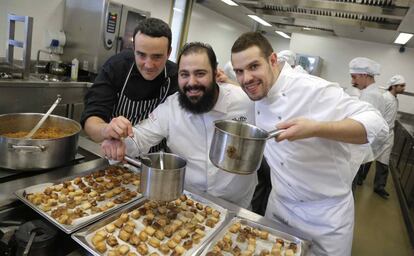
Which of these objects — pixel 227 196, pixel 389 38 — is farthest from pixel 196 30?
pixel 227 196

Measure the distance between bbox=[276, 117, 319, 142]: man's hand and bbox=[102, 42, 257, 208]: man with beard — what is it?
54cm

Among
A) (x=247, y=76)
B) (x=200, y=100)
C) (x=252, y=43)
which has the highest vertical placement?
(x=252, y=43)

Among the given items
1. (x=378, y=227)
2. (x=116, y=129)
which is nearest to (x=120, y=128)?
(x=116, y=129)

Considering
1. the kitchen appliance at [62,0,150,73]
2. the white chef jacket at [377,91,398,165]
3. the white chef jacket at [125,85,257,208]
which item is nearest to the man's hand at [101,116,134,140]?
the white chef jacket at [125,85,257,208]

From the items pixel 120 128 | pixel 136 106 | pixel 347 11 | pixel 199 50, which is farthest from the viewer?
pixel 347 11

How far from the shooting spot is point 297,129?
968 millimetres

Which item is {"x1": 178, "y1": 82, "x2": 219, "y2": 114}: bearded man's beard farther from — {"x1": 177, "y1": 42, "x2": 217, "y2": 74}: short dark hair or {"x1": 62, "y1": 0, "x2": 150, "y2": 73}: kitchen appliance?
{"x1": 62, "y1": 0, "x2": 150, "y2": 73}: kitchen appliance

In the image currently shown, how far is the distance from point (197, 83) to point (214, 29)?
16.8ft

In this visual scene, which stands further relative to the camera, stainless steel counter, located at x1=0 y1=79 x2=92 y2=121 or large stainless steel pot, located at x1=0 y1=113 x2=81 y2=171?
stainless steel counter, located at x1=0 y1=79 x2=92 y2=121

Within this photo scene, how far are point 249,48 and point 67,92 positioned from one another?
239 cm

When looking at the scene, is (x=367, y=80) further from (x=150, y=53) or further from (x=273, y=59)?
(x=150, y=53)

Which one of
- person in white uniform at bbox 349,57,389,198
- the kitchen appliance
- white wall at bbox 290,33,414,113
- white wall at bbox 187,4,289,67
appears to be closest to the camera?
the kitchen appliance

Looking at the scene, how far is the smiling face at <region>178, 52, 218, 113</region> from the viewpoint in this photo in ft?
4.60

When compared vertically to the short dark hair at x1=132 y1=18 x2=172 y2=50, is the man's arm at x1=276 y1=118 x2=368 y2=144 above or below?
below
